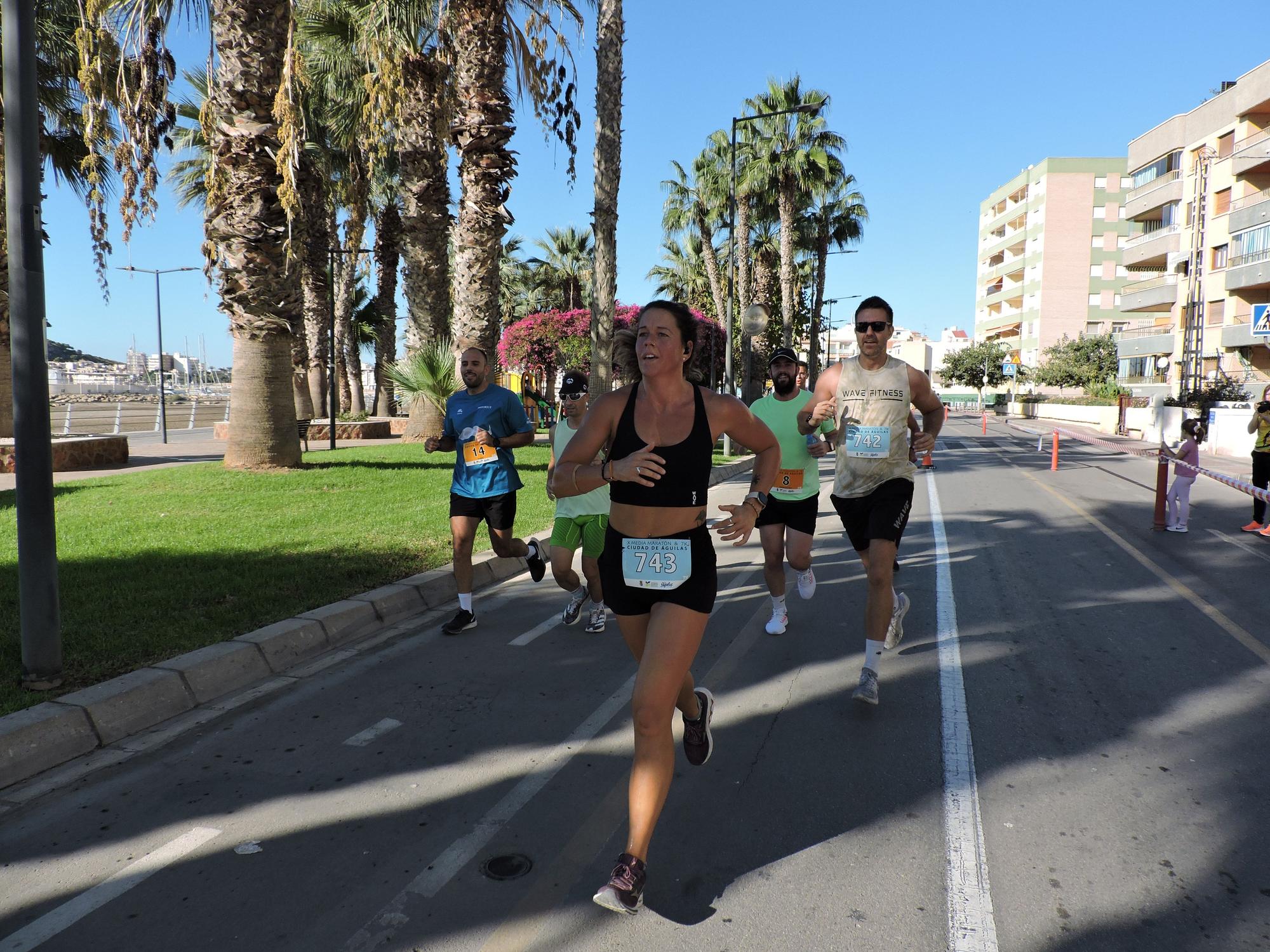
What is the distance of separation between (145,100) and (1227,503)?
16.6 m

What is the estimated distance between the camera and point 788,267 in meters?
33.4

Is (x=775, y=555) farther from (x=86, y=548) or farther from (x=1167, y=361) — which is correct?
(x=1167, y=361)

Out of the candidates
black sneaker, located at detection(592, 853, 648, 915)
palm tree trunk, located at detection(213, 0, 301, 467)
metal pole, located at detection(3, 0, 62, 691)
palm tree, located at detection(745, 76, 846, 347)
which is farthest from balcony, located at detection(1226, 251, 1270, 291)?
metal pole, located at detection(3, 0, 62, 691)

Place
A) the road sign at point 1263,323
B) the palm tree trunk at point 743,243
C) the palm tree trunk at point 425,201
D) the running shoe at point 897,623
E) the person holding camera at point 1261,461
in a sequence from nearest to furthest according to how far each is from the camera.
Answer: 1. the running shoe at point 897,623
2. the person holding camera at point 1261,461
3. the palm tree trunk at point 425,201
4. the road sign at point 1263,323
5. the palm tree trunk at point 743,243

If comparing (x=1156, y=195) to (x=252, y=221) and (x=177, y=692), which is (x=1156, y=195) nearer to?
(x=252, y=221)

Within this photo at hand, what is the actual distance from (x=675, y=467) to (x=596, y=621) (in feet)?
10.6

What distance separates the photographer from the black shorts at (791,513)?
6.15 m

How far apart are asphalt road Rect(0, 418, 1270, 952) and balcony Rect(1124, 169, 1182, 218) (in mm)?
50088

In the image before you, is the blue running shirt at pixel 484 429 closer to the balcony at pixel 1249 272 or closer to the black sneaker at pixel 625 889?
the black sneaker at pixel 625 889

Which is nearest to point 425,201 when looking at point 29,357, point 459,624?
point 459,624

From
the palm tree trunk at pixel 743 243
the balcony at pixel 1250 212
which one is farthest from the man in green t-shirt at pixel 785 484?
the balcony at pixel 1250 212

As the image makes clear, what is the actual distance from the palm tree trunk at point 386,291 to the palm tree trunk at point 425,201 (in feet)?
39.1

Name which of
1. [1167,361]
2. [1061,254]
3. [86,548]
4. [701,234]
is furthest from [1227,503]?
[1061,254]

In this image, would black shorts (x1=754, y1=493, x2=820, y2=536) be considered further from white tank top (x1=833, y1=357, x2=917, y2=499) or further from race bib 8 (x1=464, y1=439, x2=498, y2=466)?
race bib 8 (x1=464, y1=439, x2=498, y2=466)
